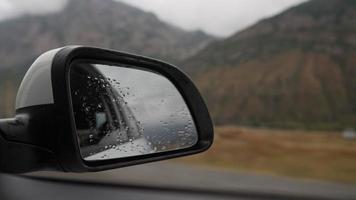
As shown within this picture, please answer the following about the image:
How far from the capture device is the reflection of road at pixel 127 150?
3.79 ft

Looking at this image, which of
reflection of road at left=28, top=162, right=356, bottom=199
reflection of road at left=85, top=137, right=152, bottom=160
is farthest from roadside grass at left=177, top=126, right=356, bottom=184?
reflection of road at left=85, top=137, right=152, bottom=160

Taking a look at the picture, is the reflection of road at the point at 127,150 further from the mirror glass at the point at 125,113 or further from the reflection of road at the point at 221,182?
the reflection of road at the point at 221,182

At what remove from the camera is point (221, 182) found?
5879mm

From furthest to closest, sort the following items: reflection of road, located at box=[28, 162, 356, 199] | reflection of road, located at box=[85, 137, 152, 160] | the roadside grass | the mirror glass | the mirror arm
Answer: the roadside grass, reflection of road, located at box=[28, 162, 356, 199], reflection of road, located at box=[85, 137, 152, 160], the mirror glass, the mirror arm

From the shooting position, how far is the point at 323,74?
637 inches

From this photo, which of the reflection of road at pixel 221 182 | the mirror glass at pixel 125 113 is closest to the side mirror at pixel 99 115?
the mirror glass at pixel 125 113

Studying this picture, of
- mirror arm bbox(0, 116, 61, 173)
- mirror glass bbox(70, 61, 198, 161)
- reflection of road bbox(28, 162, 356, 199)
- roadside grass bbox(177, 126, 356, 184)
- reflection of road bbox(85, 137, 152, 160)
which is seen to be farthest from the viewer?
roadside grass bbox(177, 126, 356, 184)

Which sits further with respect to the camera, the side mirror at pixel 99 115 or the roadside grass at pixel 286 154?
the roadside grass at pixel 286 154

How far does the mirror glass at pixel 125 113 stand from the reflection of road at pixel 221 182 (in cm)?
394

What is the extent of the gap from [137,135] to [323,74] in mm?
15578

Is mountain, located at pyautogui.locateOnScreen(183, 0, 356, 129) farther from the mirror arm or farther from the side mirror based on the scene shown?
the mirror arm

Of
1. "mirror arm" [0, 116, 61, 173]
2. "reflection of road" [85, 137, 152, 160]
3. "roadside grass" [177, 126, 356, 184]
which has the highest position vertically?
"mirror arm" [0, 116, 61, 173]

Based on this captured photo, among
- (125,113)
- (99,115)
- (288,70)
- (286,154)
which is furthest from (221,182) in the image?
(288,70)

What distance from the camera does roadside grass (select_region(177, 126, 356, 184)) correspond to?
675 centimetres
